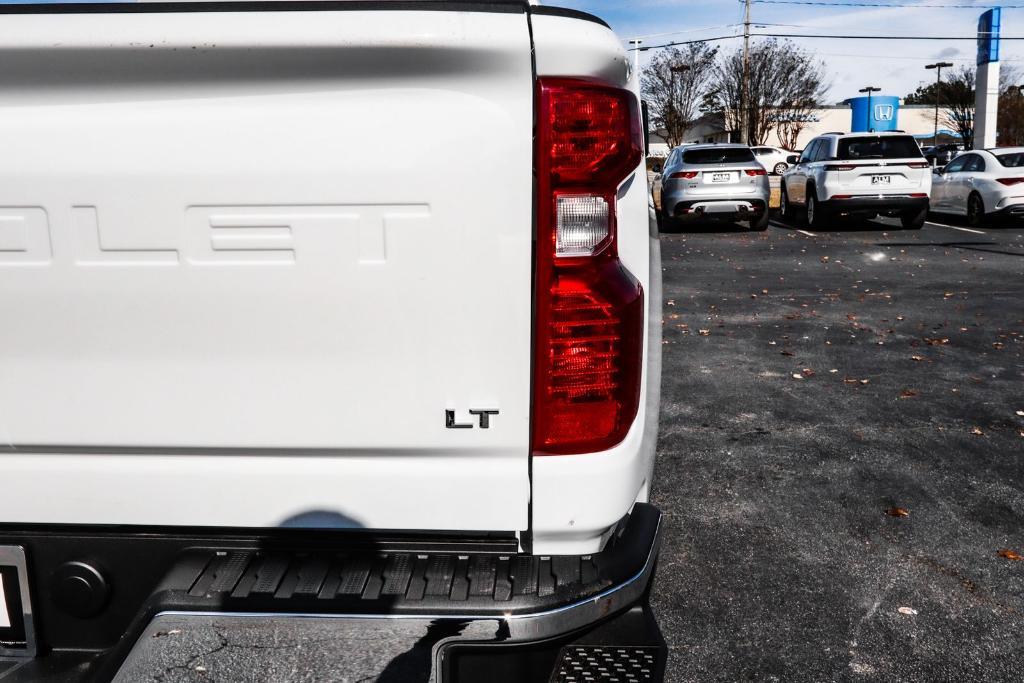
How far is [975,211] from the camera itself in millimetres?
18688

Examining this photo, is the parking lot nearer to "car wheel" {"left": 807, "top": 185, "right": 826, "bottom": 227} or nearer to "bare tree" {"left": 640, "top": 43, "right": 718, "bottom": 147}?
"car wheel" {"left": 807, "top": 185, "right": 826, "bottom": 227}

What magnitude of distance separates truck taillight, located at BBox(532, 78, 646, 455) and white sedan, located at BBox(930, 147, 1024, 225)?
18285 mm

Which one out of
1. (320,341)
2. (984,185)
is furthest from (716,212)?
(320,341)

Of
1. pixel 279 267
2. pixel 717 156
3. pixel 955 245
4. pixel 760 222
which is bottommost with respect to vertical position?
pixel 955 245

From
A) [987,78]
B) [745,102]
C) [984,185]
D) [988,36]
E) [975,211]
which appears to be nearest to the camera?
[984,185]

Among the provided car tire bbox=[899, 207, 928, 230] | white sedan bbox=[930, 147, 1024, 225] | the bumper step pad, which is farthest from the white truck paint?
white sedan bbox=[930, 147, 1024, 225]

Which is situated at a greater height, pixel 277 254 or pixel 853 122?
pixel 853 122

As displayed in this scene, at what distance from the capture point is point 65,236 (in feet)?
5.57

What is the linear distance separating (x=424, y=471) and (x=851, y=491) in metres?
3.24

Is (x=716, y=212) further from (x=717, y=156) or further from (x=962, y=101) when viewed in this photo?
(x=962, y=101)

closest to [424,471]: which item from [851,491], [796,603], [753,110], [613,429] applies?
[613,429]

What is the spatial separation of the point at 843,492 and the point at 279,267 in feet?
11.5

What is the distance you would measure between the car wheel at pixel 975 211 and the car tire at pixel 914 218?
1.18 metres

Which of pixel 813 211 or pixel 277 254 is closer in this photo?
pixel 277 254
